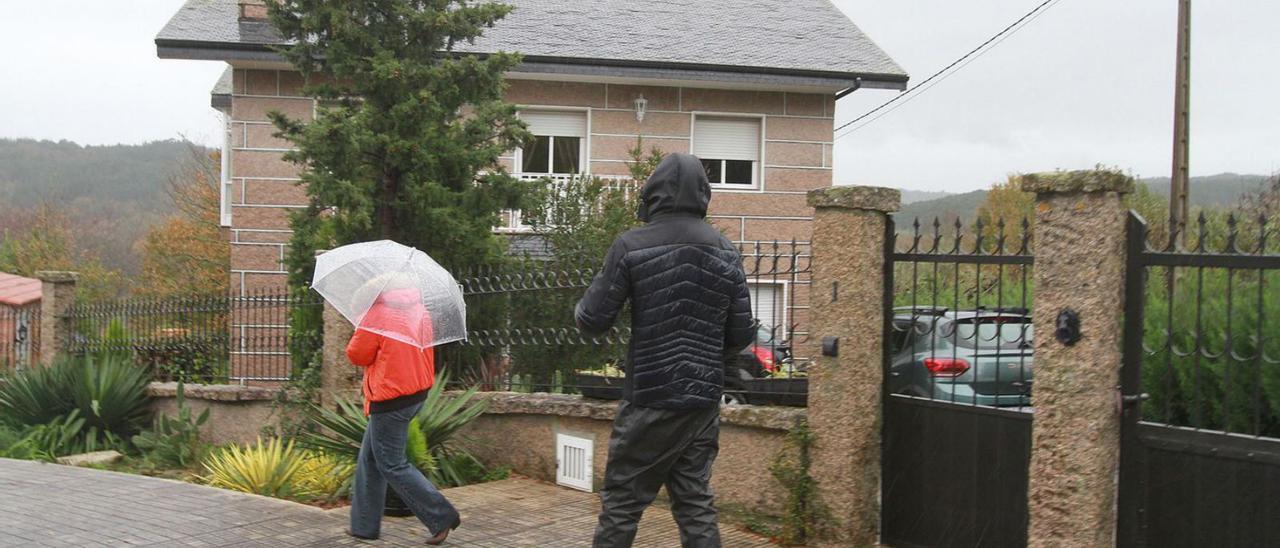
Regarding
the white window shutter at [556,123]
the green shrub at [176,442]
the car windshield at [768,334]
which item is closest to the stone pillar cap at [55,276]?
the green shrub at [176,442]

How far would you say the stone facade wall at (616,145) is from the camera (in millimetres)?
16750

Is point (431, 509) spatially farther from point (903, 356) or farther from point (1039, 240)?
point (1039, 240)

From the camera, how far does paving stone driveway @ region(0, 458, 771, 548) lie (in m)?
6.65

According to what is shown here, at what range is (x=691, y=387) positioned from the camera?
5.03 meters

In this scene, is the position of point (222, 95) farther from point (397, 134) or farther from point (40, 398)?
point (397, 134)

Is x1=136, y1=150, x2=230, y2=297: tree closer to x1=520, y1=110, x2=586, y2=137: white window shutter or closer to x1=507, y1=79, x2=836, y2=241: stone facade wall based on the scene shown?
x1=520, y1=110, x2=586, y2=137: white window shutter

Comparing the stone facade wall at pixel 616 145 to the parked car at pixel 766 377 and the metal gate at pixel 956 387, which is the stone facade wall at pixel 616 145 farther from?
the metal gate at pixel 956 387

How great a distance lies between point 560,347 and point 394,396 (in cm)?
226

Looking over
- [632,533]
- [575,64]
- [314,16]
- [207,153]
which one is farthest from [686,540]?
[207,153]

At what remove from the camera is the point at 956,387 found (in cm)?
628

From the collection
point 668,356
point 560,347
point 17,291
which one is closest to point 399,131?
point 560,347

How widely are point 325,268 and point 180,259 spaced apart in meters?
25.1

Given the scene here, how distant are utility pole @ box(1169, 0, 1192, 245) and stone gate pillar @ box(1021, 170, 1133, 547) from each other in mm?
10343

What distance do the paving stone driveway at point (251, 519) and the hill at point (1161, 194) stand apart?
7.15ft
